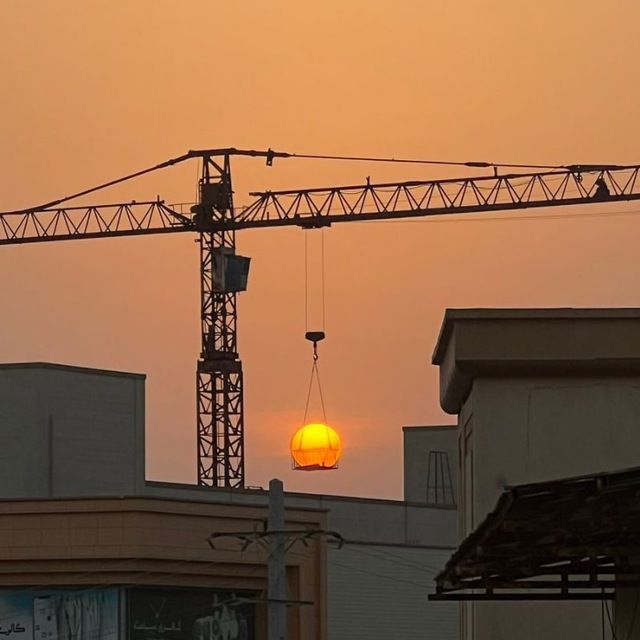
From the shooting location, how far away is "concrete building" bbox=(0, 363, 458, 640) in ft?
147

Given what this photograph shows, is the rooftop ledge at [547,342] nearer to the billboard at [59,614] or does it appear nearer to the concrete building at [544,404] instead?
the concrete building at [544,404]

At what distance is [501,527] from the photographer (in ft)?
61.6

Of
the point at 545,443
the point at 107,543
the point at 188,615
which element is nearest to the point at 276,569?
the point at 545,443

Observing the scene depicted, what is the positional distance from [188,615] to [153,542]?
2.18 metres

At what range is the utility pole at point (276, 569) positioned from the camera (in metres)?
31.8

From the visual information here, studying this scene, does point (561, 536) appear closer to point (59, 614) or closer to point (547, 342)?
point (547, 342)

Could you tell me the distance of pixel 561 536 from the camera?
1802cm

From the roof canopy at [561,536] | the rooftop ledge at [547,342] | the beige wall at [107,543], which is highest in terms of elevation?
the rooftop ledge at [547,342]

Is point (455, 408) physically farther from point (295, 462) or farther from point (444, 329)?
point (295, 462)

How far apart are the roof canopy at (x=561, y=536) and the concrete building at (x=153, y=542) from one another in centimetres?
2399

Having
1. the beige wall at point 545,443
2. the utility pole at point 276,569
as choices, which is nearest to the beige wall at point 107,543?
the utility pole at point 276,569

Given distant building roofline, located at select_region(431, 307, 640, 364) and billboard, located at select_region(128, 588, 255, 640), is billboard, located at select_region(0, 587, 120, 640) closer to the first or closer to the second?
billboard, located at select_region(128, 588, 255, 640)

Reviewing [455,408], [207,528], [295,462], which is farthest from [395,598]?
[455,408]

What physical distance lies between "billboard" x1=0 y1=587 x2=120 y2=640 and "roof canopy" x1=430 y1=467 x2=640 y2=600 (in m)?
25.5
